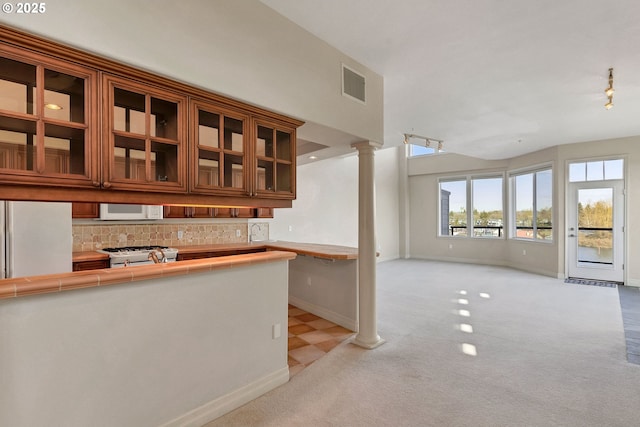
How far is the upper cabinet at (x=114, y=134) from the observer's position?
144cm

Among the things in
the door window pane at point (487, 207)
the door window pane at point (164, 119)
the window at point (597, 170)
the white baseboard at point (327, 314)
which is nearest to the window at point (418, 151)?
the door window pane at point (487, 207)

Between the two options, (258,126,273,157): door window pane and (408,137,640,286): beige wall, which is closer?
(258,126,273,157): door window pane

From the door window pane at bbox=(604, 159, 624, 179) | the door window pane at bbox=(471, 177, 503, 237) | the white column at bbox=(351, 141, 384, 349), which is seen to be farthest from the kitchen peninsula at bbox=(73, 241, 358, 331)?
the door window pane at bbox=(471, 177, 503, 237)

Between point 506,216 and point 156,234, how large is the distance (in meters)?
8.00

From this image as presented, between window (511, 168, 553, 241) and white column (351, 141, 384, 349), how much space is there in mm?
5776

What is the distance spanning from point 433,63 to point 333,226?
4.62 m

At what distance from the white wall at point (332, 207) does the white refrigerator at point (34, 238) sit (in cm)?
338

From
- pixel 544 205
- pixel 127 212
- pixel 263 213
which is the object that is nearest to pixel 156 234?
pixel 127 212

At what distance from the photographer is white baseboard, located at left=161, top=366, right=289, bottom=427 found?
204 centimetres

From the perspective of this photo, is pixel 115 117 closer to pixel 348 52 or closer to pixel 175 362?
pixel 175 362

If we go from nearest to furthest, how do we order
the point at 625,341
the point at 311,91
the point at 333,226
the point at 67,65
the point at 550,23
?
the point at 67,65, the point at 550,23, the point at 311,91, the point at 625,341, the point at 333,226

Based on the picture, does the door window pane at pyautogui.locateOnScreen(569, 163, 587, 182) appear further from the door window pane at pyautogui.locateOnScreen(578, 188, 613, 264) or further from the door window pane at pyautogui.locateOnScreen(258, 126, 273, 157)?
the door window pane at pyautogui.locateOnScreen(258, 126, 273, 157)

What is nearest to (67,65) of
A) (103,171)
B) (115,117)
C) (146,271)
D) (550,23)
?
(115,117)

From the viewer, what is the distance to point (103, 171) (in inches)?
64.4
